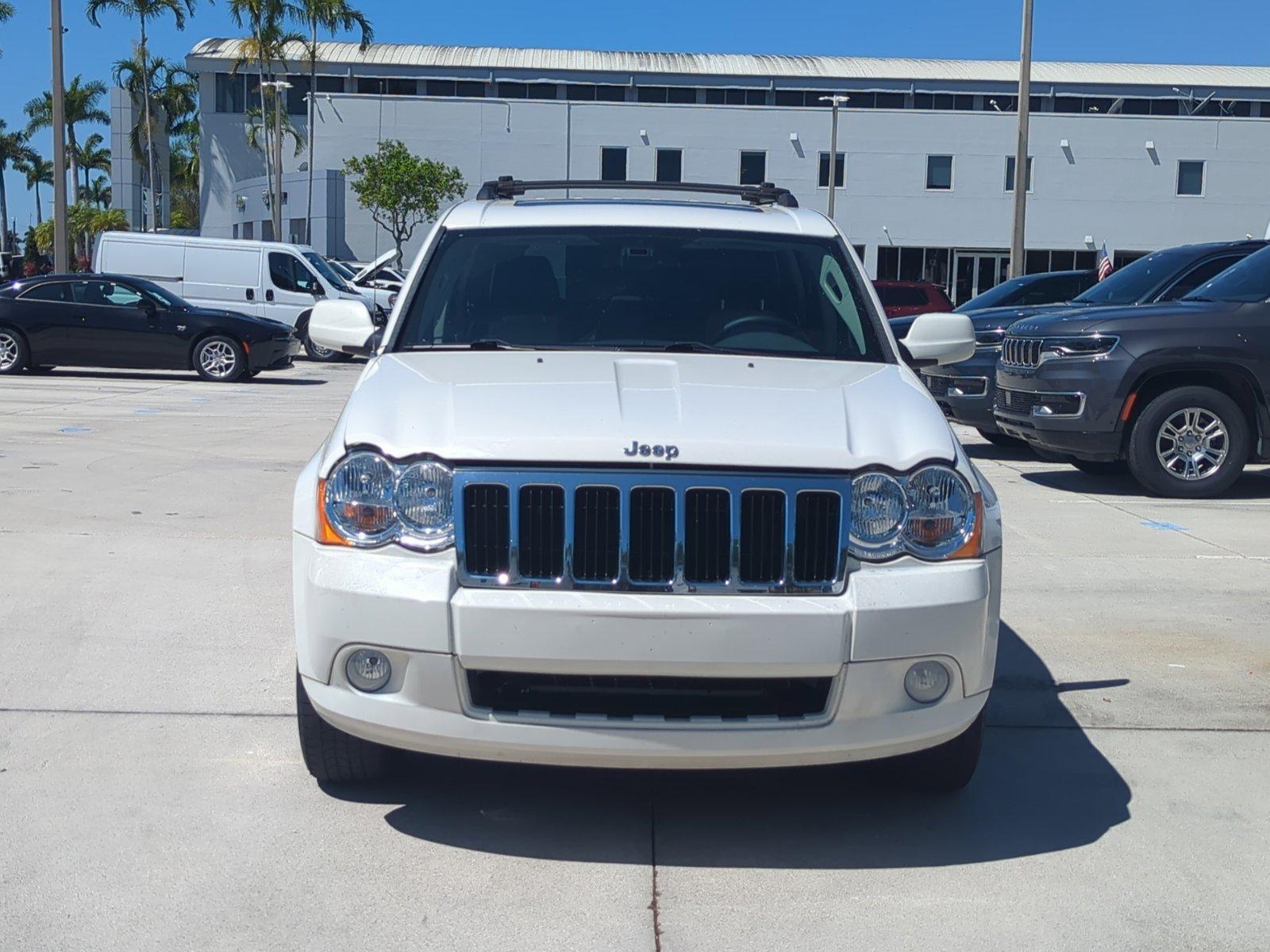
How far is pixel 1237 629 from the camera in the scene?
6.35 metres

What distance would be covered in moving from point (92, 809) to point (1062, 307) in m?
9.75

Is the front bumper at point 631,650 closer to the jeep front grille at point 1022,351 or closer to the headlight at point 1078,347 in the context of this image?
the headlight at point 1078,347

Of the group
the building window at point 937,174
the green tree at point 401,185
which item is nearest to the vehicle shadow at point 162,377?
the green tree at point 401,185

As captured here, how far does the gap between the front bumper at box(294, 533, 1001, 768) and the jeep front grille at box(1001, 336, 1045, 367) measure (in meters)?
7.14

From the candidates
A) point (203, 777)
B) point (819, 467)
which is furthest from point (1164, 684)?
point (203, 777)

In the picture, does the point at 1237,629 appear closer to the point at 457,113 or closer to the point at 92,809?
the point at 92,809

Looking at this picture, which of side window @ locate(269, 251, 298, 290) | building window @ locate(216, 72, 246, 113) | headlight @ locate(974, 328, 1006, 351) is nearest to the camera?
headlight @ locate(974, 328, 1006, 351)

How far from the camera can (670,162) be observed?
52.8 m

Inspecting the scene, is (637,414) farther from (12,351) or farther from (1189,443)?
(12,351)

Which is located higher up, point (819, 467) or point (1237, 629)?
point (819, 467)

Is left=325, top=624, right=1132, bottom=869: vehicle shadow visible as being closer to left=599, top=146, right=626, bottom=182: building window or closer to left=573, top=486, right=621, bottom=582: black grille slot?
left=573, top=486, right=621, bottom=582: black grille slot

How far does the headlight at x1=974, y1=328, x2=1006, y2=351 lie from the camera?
1245 cm

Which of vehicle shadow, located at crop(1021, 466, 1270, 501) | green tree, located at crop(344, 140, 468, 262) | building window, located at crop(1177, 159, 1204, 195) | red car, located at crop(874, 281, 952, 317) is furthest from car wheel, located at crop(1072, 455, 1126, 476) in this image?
building window, located at crop(1177, 159, 1204, 195)

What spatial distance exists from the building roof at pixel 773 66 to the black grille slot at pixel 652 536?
212 ft
